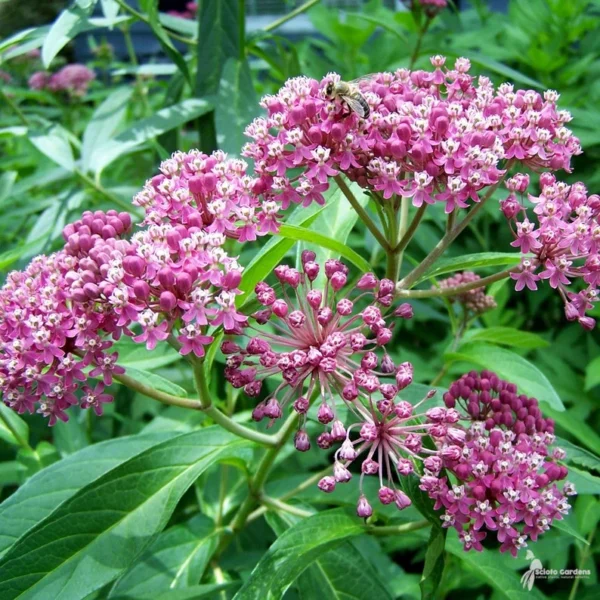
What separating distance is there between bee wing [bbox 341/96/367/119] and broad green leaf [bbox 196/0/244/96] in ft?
4.44

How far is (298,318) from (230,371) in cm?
23

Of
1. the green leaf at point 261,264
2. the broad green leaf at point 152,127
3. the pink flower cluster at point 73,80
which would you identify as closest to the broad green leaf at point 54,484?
the green leaf at point 261,264

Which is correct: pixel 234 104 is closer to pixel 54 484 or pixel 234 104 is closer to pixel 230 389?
pixel 230 389

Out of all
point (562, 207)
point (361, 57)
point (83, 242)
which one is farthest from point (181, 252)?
point (361, 57)

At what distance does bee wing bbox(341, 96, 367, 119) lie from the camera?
195cm

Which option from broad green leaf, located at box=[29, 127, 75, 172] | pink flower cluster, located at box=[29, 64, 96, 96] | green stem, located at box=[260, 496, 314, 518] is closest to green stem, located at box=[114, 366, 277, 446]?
green stem, located at box=[260, 496, 314, 518]

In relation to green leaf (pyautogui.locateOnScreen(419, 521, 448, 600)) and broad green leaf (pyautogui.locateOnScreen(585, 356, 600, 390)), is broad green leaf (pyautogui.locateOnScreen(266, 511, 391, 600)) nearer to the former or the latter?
green leaf (pyautogui.locateOnScreen(419, 521, 448, 600))

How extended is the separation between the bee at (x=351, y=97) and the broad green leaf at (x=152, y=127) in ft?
3.96

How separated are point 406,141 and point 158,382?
1.08 meters

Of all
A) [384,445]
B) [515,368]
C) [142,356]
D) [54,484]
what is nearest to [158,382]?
[54,484]

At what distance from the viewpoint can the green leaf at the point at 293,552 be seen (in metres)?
1.84

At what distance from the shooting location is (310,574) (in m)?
2.29

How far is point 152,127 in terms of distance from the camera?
10.4ft

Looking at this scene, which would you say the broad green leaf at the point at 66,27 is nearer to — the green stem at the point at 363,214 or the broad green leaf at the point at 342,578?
the green stem at the point at 363,214
